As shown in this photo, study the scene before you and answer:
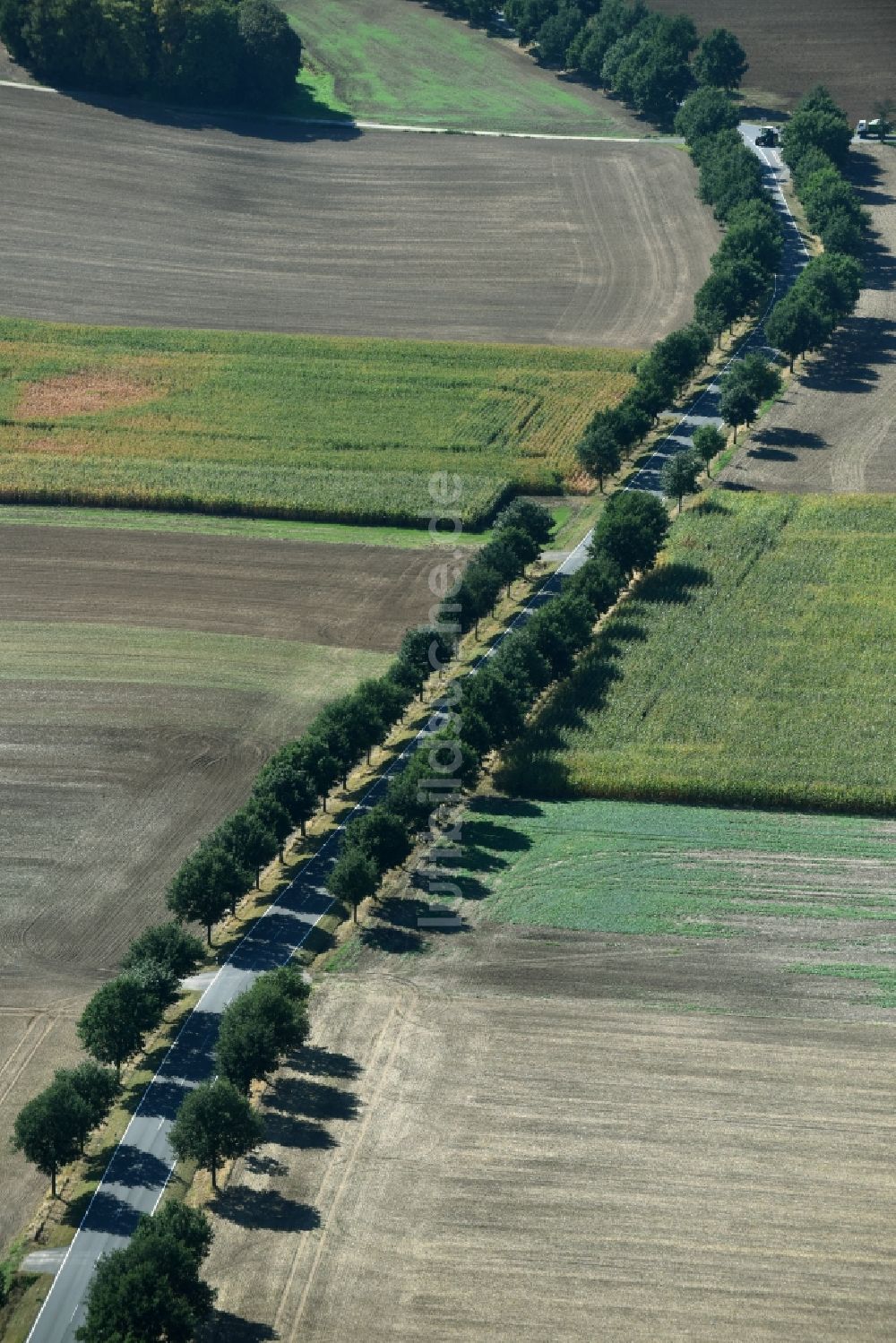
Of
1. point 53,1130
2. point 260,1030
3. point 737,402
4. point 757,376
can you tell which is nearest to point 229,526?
point 737,402

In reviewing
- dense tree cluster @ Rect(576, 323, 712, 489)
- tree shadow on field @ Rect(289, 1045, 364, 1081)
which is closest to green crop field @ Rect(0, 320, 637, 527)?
dense tree cluster @ Rect(576, 323, 712, 489)

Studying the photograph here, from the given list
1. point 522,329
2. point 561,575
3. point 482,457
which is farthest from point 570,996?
point 522,329

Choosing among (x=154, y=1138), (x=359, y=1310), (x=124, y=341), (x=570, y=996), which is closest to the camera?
(x=359, y=1310)

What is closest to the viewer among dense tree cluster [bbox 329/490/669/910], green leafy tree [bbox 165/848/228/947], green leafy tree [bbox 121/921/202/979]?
green leafy tree [bbox 121/921/202/979]

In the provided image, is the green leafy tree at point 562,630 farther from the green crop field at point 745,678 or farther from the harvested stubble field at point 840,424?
the harvested stubble field at point 840,424

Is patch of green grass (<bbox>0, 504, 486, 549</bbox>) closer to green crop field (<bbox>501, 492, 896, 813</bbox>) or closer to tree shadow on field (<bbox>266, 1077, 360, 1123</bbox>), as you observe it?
green crop field (<bbox>501, 492, 896, 813</bbox>)

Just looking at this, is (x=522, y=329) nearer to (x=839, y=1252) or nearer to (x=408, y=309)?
(x=408, y=309)
